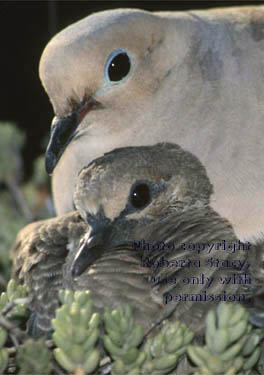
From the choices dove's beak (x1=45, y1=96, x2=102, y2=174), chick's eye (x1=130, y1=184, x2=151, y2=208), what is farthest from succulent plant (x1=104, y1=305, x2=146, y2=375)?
dove's beak (x1=45, y1=96, x2=102, y2=174)

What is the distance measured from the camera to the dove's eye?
1349 mm

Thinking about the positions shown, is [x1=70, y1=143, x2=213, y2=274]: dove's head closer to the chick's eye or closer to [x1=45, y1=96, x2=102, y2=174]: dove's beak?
the chick's eye

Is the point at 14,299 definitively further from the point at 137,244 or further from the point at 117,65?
the point at 117,65

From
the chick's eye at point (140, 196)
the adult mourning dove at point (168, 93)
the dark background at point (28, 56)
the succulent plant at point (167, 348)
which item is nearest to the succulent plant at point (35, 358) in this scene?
the succulent plant at point (167, 348)

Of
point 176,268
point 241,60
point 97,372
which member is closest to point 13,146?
point 241,60

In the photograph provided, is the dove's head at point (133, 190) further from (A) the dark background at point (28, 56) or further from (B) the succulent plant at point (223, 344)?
(A) the dark background at point (28, 56)

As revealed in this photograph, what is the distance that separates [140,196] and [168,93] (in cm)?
32

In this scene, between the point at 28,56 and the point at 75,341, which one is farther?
the point at 28,56

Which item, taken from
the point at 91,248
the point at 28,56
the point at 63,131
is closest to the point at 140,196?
the point at 91,248

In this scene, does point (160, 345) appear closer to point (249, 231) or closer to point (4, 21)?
point (249, 231)

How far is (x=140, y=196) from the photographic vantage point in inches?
47.8

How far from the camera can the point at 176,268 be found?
109cm

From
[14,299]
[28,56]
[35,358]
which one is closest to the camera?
[35,358]

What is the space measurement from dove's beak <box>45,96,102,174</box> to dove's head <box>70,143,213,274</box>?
163 mm
